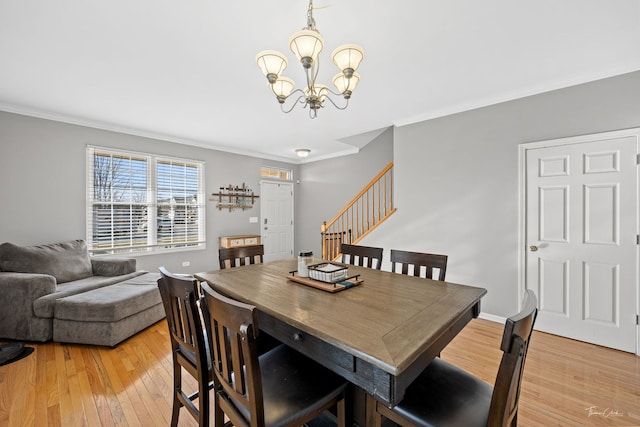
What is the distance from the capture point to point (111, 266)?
3.57 metres

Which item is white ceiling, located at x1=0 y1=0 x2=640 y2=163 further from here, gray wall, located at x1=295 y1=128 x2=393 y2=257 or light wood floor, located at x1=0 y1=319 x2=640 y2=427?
light wood floor, located at x1=0 y1=319 x2=640 y2=427

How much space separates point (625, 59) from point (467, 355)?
3002mm

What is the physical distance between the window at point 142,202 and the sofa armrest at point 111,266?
1.70 feet

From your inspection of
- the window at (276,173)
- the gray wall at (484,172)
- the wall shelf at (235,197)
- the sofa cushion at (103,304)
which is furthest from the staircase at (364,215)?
the sofa cushion at (103,304)

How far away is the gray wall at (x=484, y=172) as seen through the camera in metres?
2.65

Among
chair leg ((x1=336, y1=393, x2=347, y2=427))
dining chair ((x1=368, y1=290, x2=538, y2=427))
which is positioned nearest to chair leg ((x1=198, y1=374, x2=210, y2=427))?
chair leg ((x1=336, y1=393, x2=347, y2=427))

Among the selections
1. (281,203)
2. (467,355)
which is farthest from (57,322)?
(281,203)

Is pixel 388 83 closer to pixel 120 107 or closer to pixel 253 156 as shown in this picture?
pixel 120 107

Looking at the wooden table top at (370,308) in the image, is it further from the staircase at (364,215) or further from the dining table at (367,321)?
the staircase at (364,215)

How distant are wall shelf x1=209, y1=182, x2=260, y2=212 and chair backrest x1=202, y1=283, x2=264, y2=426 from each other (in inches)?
178

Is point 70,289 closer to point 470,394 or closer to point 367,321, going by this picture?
point 367,321

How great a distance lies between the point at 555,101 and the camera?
2814 mm

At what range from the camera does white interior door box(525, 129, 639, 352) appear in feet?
8.19

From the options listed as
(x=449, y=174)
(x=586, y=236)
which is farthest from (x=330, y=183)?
(x=586, y=236)
